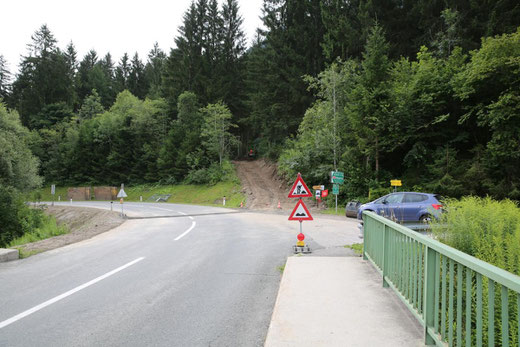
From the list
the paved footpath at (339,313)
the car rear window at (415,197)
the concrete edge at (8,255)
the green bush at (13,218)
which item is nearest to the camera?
the paved footpath at (339,313)

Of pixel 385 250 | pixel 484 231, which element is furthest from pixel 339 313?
pixel 484 231

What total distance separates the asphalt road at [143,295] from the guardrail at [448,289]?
6.07 ft

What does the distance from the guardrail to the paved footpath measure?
0.24m

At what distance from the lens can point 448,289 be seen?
3.67 m

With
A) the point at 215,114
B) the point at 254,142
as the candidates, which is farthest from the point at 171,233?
the point at 254,142

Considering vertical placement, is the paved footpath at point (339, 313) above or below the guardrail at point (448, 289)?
below

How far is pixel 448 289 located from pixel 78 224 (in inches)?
1077

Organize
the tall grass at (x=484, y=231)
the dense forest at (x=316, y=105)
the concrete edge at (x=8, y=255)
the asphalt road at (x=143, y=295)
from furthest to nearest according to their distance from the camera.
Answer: the dense forest at (x=316, y=105)
the concrete edge at (x=8, y=255)
the asphalt road at (x=143, y=295)
the tall grass at (x=484, y=231)

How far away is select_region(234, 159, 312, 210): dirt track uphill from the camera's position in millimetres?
31664

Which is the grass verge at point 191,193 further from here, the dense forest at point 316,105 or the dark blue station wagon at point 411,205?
the dark blue station wagon at point 411,205

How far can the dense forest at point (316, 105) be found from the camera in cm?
2416

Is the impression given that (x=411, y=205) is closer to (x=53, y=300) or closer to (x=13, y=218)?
(x=53, y=300)

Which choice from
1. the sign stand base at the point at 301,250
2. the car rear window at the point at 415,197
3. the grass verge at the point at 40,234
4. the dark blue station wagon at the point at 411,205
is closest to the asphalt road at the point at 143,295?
the sign stand base at the point at 301,250

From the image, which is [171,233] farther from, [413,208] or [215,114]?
[215,114]
